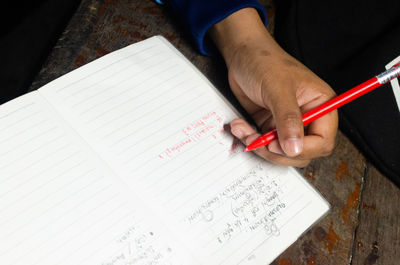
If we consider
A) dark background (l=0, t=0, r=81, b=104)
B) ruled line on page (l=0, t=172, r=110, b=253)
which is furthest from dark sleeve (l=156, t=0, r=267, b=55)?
dark background (l=0, t=0, r=81, b=104)

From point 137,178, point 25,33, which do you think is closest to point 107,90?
point 137,178

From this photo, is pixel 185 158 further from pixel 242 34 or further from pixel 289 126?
pixel 242 34

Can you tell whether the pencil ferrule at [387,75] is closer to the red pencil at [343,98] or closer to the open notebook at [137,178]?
the red pencil at [343,98]

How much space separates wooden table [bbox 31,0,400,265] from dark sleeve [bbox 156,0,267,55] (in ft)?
0.08

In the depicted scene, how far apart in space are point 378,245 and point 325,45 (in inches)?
12.8

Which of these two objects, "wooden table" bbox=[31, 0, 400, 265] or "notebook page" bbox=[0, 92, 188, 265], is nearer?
"notebook page" bbox=[0, 92, 188, 265]

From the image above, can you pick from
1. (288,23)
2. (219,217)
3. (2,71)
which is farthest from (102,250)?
(2,71)

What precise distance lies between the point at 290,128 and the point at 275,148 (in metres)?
0.04

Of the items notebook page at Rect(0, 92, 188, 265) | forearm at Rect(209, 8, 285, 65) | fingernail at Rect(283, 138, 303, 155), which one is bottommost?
notebook page at Rect(0, 92, 188, 265)

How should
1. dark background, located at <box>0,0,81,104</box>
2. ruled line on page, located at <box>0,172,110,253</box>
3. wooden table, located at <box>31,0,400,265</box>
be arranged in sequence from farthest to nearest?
dark background, located at <box>0,0,81,104</box> < wooden table, located at <box>31,0,400,265</box> < ruled line on page, located at <box>0,172,110,253</box>

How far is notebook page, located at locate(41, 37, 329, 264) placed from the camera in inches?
14.1

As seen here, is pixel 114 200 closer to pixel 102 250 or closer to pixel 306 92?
pixel 102 250

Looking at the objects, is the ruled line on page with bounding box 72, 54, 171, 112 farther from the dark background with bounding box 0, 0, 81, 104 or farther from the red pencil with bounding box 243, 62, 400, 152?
the dark background with bounding box 0, 0, 81, 104

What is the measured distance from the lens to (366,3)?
49cm
